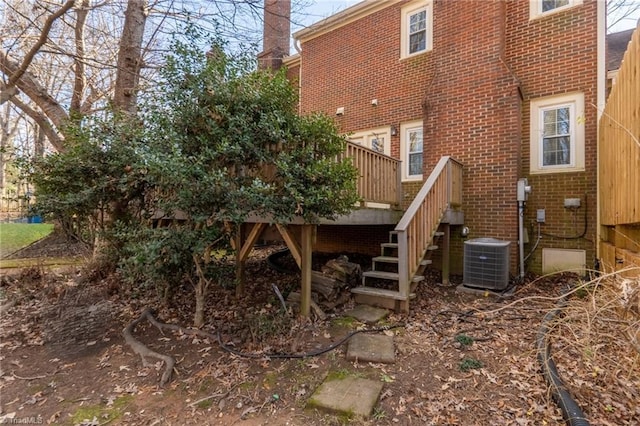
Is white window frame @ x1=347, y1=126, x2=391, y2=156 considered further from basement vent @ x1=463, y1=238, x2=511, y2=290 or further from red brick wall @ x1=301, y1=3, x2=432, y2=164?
basement vent @ x1=463, y1=238, x2=511, y2=290

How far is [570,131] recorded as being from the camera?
6246mm

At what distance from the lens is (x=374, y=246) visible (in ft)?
27.6

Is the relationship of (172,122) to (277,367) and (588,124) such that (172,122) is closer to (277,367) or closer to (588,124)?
(277,367)

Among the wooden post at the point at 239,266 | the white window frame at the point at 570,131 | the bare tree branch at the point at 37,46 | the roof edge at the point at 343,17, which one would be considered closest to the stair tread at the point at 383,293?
the wooden post at the point at 239,266

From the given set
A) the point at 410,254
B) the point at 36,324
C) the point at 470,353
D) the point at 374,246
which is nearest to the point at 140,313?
the point at 36,324

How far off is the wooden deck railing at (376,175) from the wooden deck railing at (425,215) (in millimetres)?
682

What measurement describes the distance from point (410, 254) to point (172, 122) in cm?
363

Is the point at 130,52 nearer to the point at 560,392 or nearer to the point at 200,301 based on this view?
the point at 200,301

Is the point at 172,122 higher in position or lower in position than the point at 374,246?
higher

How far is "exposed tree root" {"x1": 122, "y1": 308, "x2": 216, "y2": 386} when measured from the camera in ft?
11.4

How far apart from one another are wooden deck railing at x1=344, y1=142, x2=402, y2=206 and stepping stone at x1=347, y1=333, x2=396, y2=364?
6.97 feet

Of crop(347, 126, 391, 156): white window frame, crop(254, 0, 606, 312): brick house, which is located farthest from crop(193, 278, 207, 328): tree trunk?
crop(347, 126, 391, 156): white window frame

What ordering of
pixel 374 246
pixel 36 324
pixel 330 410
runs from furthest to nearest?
pixel 374 246 < pixel 36 324 < pixel 330 410

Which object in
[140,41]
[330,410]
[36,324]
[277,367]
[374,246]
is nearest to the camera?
[330,410]
